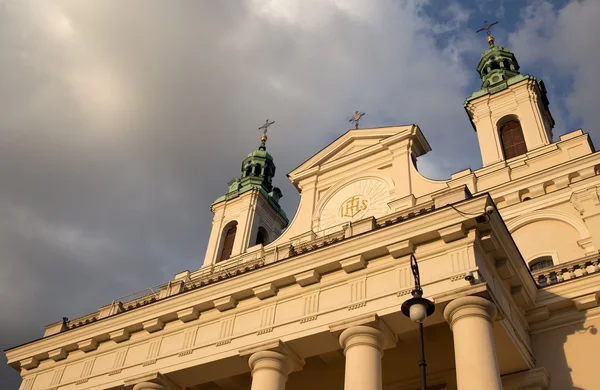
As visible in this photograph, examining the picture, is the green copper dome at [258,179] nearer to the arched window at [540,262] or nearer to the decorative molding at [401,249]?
the arched window at [540,262]

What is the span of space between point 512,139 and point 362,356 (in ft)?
54.1

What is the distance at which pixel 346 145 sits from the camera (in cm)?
2652

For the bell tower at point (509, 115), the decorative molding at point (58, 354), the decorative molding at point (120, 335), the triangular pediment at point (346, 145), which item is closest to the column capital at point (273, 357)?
the decorative molding at point (120, 335)

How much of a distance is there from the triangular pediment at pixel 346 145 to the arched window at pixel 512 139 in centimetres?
520

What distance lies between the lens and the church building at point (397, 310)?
1380cm

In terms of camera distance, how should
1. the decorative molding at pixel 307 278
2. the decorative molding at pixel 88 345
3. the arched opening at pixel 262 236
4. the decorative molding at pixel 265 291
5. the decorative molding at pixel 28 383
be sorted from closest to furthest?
1. the decorative molding at pixel 307 278
2. the decorative molding at pixel 265 291
3. the decorative molding at pixel 88 345
4. the decorative molding at pixel 28 383
5. the arched opening at pixel 262 236

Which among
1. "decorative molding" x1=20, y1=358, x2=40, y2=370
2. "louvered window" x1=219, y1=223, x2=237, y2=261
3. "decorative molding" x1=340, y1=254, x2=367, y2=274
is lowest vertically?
"decorative molding" x1=20, y1=358, x2=40, y2=370

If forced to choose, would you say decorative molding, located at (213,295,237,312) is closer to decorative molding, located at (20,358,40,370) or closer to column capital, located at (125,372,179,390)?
column capital, located at (125,372,179,390)

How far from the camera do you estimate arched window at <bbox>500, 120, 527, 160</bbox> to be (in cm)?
2602

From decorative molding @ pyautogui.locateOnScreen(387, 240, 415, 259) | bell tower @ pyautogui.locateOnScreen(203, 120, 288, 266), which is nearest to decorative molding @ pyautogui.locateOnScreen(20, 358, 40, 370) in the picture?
bell tower @ pyautogui.locateOnScreen(203, 120, 288, 266)

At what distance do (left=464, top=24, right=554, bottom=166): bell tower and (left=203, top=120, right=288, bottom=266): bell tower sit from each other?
1191cm

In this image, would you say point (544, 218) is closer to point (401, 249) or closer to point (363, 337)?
point (401, 249)

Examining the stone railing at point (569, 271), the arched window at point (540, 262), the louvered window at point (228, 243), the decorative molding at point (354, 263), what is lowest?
the decorative molding at point (354, 263)

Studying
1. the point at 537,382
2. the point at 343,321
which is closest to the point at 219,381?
the point at 343,321
